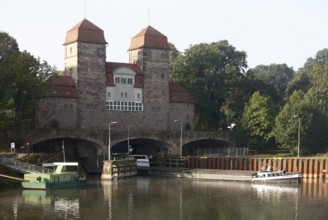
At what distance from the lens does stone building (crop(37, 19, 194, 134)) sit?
10388cm

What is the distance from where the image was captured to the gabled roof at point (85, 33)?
10569 centimetres

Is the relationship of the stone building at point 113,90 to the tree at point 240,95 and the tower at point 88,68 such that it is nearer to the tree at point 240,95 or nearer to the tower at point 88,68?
the tower at point 88,68

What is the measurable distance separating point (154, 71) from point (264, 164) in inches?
1199

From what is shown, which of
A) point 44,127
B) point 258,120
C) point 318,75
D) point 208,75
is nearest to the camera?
point 44,127

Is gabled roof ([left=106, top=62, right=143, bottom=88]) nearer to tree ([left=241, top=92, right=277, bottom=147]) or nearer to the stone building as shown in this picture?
the stone building

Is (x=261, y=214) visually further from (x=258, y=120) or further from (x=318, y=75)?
(x=318, y=75)

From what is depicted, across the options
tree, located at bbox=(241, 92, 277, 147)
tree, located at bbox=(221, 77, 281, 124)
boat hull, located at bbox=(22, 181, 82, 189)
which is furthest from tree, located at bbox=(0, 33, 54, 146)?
tree, located at bbox=(221, 77, 281, 124)

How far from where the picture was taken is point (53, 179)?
2832 inches

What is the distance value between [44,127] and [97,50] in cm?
1556

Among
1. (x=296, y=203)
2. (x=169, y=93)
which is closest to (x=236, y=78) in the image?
(x=169, y=93)

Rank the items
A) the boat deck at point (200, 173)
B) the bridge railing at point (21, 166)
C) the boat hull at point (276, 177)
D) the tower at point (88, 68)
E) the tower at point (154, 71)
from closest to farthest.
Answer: the bridge railing at point (21, 166), the boat hull at point (276, 177), the boat deck at point (200, 173), the tower at point (88, 68), the tower at point (154, 71)

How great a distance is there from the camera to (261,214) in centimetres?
5509

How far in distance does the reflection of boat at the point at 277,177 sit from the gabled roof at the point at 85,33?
37.9m

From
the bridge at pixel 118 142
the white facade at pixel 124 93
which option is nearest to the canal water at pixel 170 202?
the bridge at pixel 118 142
